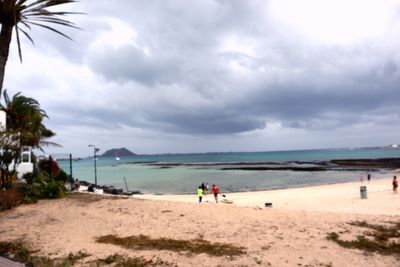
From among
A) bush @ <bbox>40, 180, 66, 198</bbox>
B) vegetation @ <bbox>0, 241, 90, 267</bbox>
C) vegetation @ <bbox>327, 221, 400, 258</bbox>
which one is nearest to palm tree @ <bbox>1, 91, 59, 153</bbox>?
bush @ <bbox>40, 180, 66, 198</bbox>

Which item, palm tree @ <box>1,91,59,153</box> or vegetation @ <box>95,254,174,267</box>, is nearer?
vegetation @ <box>95,254,174,267</box>

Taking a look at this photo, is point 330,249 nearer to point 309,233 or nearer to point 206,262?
point 309,233

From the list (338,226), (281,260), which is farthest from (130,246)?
(338,226)

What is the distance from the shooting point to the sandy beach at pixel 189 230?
814 centimetres

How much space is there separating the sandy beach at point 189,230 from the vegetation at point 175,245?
17cm

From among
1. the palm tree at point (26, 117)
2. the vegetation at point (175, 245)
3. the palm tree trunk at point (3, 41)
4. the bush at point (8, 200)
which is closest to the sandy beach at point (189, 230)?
the vegetation at point (175, 245)

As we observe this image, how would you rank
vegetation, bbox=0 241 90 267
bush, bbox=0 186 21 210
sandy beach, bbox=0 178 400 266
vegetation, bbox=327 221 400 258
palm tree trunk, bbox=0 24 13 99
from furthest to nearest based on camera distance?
bush, bbox=0 186 21 210
vegetation, bbox=327 221 400 258
palm tree trunk, bbox=0 24 13 99
sandy beach, bbox=0 178 400 266
vegetation, bbox=0 241 90 267

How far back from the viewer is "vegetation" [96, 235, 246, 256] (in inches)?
337

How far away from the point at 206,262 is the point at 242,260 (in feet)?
2.74

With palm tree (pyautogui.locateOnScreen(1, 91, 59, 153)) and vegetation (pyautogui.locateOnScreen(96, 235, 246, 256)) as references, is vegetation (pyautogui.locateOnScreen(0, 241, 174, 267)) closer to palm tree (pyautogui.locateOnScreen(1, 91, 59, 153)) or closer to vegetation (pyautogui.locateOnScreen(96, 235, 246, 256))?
vegetation (pyautogui.locateOnScreen(96, 235, 246, 256))

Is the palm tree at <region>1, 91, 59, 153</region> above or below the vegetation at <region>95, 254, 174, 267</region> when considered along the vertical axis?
above

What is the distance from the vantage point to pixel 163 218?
12266 millimetres

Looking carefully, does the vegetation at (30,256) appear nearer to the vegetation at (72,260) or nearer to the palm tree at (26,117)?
the vegetation at (72,260)

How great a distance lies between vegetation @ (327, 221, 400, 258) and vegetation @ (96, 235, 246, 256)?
307 centimetres
